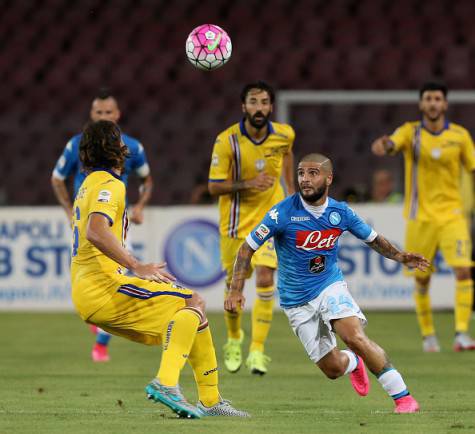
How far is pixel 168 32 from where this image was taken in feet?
57.8

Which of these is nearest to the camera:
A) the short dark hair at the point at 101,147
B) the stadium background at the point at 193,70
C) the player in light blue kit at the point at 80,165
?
the short dark hair at the point at 101,147

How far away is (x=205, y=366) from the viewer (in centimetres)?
619

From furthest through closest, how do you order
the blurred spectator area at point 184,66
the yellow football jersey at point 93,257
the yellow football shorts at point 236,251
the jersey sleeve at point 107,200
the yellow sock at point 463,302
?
the blurred spectator area at point 184,66
the yellow sock at point 463,302
the yellow football shorts at point 236,251
the yellow football jersey at point 93,257
the jersey sleeve at point 107,200

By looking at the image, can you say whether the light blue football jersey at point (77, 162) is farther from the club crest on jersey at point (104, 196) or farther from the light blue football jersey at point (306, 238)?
the club crest on jersey at point (104, 196)

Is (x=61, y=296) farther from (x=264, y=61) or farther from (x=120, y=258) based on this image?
(x=120, y=258)

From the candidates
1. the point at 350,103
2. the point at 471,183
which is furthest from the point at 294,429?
the point at 350,103

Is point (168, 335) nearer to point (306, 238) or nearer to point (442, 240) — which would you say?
point (306, 238)

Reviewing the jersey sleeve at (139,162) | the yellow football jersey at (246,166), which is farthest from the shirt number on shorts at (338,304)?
the jersey sleeve at (139,162)

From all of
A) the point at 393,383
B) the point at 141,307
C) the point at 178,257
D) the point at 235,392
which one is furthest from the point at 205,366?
the point at 178,257

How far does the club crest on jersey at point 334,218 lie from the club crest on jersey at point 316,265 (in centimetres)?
23

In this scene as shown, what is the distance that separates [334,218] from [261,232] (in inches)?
16.7

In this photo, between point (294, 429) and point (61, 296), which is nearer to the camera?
point (294, 429)

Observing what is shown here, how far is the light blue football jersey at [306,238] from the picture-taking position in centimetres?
677

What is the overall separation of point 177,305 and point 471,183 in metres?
8.91
